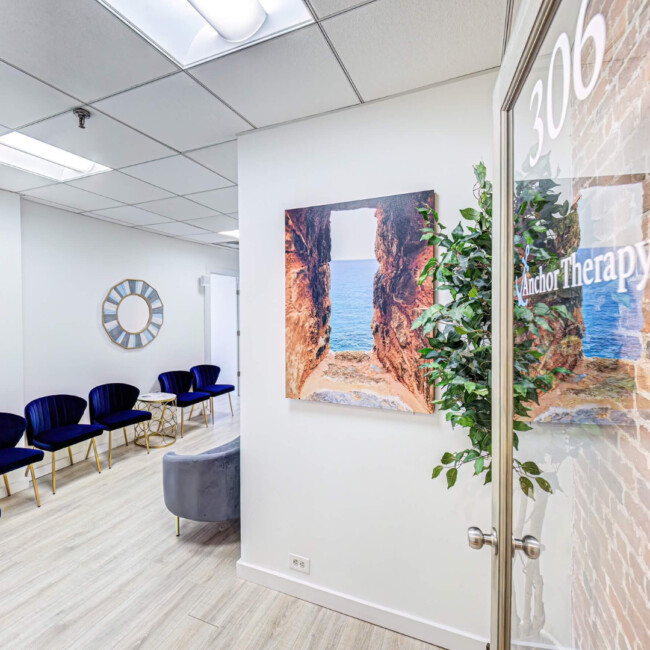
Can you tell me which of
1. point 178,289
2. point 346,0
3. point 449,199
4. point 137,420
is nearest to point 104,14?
point 346,0

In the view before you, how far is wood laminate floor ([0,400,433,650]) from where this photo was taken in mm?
1866

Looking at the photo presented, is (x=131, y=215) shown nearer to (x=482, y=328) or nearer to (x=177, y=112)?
(x=177, y=112)

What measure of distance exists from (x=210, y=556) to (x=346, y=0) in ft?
9.99

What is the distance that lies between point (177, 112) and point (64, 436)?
120 inches

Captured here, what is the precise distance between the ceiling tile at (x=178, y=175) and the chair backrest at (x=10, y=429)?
2291 mm

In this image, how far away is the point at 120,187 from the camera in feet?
10.5

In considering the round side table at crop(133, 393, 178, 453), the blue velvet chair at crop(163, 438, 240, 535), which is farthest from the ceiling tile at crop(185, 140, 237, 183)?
the round side table at crop(133, 393, 178, 453)

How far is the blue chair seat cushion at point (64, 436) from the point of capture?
330 centimetres

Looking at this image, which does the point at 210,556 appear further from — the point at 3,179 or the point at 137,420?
the point at 3,179

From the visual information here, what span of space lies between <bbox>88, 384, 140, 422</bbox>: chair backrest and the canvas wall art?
3090 mm

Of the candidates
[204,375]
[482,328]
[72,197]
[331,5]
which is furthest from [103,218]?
[482,328]

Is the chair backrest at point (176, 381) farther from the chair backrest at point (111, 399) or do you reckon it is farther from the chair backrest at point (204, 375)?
the chair backrest at point (111, 399)

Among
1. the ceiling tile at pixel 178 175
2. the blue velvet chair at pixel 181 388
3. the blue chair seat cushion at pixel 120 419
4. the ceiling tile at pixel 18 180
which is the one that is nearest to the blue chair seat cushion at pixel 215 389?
the blue velvet chair at pixel 181 388

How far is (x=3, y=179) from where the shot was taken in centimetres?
305
